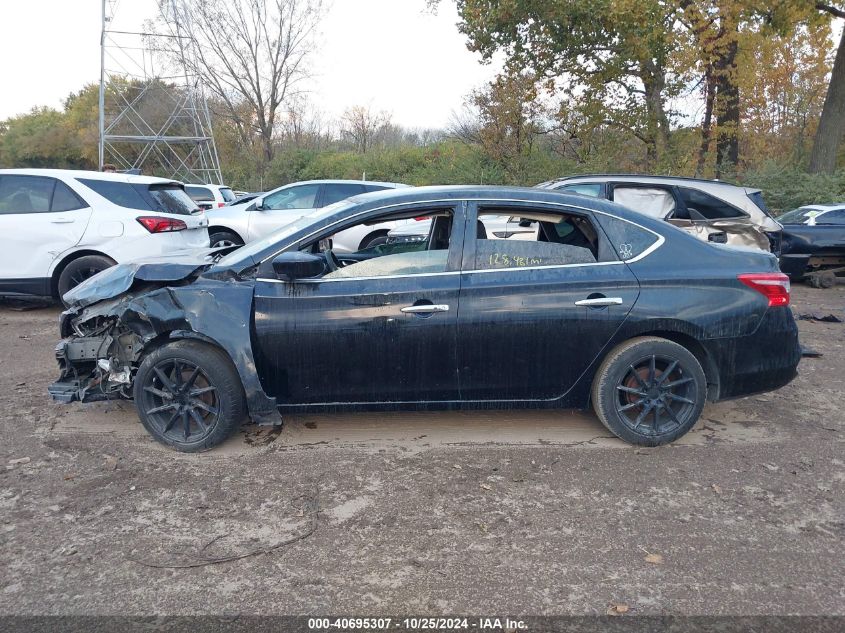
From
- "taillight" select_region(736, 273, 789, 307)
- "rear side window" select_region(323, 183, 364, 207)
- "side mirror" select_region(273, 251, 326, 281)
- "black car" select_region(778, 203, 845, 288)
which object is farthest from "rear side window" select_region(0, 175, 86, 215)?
"black car" select_region(778, 203, 845, 288)

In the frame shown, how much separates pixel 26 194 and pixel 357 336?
6034mm

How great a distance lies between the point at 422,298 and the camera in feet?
13.6

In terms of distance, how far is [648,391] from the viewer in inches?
169

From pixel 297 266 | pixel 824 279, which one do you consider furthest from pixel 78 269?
pixel 824 279

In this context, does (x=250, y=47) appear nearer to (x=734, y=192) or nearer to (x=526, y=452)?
(x=734, y=192)

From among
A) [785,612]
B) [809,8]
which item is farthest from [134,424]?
[809,8]

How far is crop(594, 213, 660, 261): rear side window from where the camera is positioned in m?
4.33

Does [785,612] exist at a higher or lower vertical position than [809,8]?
lower

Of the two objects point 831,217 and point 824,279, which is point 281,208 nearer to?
point 824,279

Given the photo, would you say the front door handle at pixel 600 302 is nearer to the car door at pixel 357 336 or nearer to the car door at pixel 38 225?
the car door at pixel 357 336

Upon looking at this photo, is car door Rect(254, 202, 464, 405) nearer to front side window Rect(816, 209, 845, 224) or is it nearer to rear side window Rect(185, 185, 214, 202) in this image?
front side window Rect(816, 209, 845, 224)

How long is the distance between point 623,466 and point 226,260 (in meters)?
2.92

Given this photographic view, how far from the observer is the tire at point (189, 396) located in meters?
4.17

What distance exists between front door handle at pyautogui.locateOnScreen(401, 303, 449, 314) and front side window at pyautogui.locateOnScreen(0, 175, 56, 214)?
595cm
